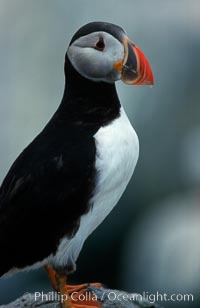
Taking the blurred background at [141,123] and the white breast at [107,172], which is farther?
the blurred background at [141,123]

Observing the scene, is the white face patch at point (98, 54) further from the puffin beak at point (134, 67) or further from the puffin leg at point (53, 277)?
the puffin leg at point (53, 277)

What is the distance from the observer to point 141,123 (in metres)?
4.63

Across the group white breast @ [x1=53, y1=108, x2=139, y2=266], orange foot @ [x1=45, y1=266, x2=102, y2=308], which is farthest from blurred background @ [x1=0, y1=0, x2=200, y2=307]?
white breast @ [x1=53, y1=108, x2=139, y2=266]

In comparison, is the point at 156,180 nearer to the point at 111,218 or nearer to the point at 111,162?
the point at 111,218

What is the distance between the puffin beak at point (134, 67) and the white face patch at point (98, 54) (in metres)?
0.01

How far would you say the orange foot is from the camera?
2.76 meters

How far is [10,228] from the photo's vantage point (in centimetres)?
271

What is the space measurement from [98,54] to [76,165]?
26 cm

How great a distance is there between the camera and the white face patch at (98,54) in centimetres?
265

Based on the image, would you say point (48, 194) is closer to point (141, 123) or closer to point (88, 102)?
point (88, 102)

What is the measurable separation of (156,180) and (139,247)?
1.00 ft

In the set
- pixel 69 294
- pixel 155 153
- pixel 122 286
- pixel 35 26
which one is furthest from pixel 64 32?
pixel 69 294

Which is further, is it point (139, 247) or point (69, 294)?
point (139, 247)

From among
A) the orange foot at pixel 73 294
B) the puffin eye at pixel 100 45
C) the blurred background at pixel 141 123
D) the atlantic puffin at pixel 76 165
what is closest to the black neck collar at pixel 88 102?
the atlantic puffin at pixel 76 165
